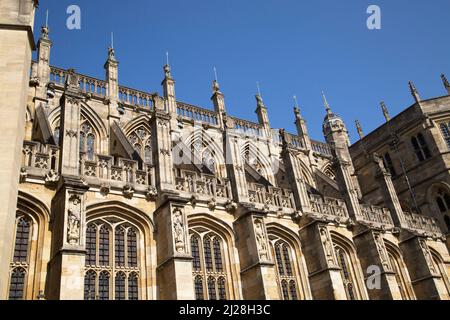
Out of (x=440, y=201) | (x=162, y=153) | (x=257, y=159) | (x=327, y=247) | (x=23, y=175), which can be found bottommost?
(x=327, y=247)

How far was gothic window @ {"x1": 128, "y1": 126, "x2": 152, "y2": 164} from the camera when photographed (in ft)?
72.9

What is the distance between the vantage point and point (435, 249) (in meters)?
26.5

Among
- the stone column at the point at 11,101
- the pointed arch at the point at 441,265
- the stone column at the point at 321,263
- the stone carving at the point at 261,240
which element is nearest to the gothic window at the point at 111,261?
the stone column at the point at 11,101

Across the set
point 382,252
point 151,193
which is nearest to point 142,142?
point 151,193

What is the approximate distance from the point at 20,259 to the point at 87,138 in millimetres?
9318

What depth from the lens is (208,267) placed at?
53.0ft

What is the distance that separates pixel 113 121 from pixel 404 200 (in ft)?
73.4

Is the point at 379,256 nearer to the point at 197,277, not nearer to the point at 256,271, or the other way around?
the point at 256,271

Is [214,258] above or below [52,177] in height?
below

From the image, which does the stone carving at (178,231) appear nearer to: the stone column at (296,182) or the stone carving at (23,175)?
the stone carving at (23,175)

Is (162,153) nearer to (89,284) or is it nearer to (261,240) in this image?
(261,240)

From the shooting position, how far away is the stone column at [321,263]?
17469 millimetres

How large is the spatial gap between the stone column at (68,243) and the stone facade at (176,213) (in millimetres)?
35
